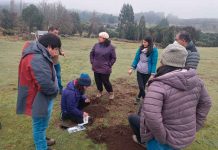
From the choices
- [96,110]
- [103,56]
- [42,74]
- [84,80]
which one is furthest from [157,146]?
[103,56]

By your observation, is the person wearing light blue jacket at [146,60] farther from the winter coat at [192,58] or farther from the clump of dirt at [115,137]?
the clump of dirt at [115,137]

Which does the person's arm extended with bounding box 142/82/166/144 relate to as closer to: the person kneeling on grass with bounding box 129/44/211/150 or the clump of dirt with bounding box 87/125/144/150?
the person kneeling on grass with bounding box 129/44/211/150

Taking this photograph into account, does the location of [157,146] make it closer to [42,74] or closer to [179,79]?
[179,79]

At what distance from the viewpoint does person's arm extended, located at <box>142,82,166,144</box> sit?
278cm

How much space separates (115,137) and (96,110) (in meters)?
1.33

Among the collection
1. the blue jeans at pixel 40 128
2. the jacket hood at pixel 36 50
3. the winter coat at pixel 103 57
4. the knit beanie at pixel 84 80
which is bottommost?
the blue jeans at pixel 40 128

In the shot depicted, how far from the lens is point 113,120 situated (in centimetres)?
584

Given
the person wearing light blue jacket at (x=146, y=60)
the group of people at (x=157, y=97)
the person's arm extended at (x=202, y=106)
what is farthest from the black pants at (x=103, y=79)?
the person's arm extended at (x=202, y=106)

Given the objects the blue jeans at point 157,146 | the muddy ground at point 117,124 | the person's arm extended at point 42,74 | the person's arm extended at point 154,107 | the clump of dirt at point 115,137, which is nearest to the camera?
the person's arm extended at point 154,107

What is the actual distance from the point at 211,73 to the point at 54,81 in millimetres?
10183

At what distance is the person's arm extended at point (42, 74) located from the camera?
3389 mm

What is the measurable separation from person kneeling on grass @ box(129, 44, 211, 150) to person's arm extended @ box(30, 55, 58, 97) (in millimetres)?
1332

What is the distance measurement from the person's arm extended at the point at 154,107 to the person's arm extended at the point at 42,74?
1401mm

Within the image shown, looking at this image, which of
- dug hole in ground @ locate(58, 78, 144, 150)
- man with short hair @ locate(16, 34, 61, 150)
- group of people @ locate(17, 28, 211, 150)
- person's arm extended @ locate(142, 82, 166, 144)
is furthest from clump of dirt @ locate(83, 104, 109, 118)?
person's arm extended @ locate(142, 82, 166, 144)
